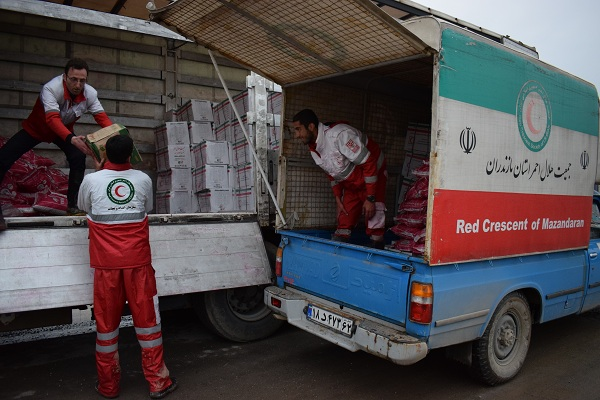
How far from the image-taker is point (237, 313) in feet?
15.8

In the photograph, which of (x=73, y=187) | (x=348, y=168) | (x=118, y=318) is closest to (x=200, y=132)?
(x=73, y=187)

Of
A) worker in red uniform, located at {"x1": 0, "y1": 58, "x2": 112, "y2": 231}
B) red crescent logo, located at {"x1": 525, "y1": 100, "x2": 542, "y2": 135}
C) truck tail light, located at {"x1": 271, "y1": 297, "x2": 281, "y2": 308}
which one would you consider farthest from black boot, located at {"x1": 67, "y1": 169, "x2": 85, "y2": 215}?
red crescent logo, located at {"x1": 525, "y1": 100, "x2": 542, "y2": 135}

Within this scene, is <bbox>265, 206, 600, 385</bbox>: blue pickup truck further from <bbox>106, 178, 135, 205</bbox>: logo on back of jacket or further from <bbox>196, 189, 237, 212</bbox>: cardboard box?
<bbox>106, 178, 135, 205</bbox>: logo on back of jacket

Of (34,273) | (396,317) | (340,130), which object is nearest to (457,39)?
(340,130)

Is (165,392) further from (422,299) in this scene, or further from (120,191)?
(422,299)

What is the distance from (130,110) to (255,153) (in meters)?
2.99

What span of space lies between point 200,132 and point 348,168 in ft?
7.66

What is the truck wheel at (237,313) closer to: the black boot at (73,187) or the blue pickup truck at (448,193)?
the blue pickup truck at (448,193)

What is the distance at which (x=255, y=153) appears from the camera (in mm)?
4930

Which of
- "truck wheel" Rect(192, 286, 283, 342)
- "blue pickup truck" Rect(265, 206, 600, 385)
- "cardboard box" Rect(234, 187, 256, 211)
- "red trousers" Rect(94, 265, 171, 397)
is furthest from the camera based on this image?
"cardboard box" Rect(234, 187, 256, 211)

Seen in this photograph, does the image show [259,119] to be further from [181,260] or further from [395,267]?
[395,267]

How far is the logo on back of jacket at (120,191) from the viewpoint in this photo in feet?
11.5

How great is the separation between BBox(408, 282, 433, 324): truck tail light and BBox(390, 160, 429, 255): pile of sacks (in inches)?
25.7

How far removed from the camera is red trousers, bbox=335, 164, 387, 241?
4777 mm
